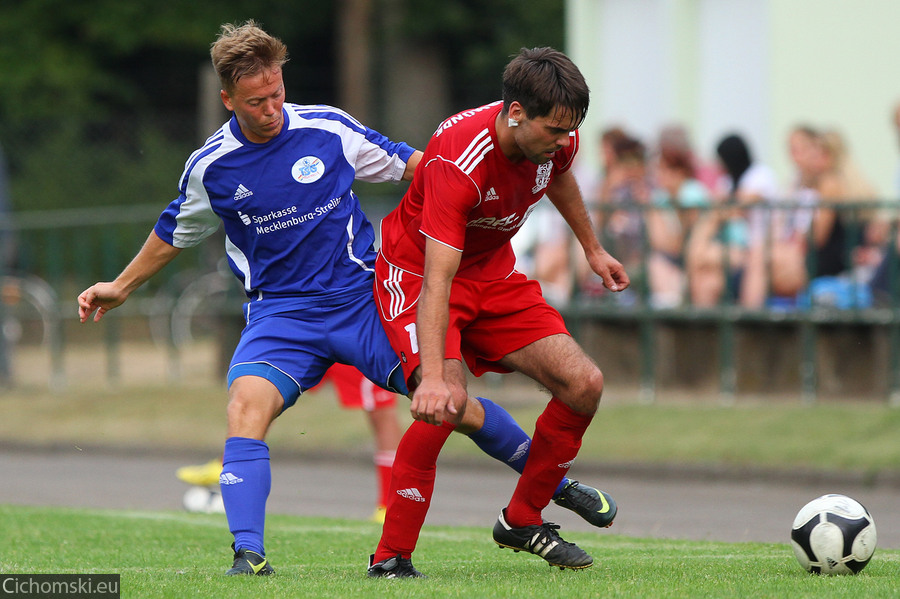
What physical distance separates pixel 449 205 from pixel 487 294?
1.98 ft

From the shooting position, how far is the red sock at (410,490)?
6.23m

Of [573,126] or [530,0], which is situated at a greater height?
[530,0]

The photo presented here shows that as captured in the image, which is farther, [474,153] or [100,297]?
[100,297]

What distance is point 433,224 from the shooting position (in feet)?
19.4

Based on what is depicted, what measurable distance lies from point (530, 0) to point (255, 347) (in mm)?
22454

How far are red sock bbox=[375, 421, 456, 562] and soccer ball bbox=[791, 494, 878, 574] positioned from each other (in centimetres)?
155

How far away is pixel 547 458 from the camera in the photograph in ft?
21.1

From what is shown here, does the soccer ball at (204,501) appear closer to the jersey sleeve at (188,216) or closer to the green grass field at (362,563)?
the green grass field at (362,563)

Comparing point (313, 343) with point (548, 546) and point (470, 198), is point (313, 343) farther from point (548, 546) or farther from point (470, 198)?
point (548, 546)

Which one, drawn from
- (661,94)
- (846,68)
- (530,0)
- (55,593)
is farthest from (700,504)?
(530,0)

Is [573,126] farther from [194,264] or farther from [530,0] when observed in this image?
[530,0]

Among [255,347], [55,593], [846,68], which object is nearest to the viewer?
[55,593]

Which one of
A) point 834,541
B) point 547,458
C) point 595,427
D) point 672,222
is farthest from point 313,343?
point 672,222

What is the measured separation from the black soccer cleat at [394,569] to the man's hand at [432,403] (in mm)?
764
